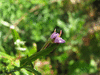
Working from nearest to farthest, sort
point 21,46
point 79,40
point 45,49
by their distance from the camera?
point 45,49 < point 21,46 < point 79,40

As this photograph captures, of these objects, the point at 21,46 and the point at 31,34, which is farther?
the point at 31,34

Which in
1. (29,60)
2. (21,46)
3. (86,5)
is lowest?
(29,60)

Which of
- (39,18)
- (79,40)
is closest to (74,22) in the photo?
(79,40)

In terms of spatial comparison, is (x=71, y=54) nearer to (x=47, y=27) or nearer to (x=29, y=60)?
(x=47, y=27)

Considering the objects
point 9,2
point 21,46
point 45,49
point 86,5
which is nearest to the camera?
point 45,49

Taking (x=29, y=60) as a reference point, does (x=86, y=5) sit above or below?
above

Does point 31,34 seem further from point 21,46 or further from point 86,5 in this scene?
point 86,5

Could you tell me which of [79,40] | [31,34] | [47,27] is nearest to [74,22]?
[79,40]
